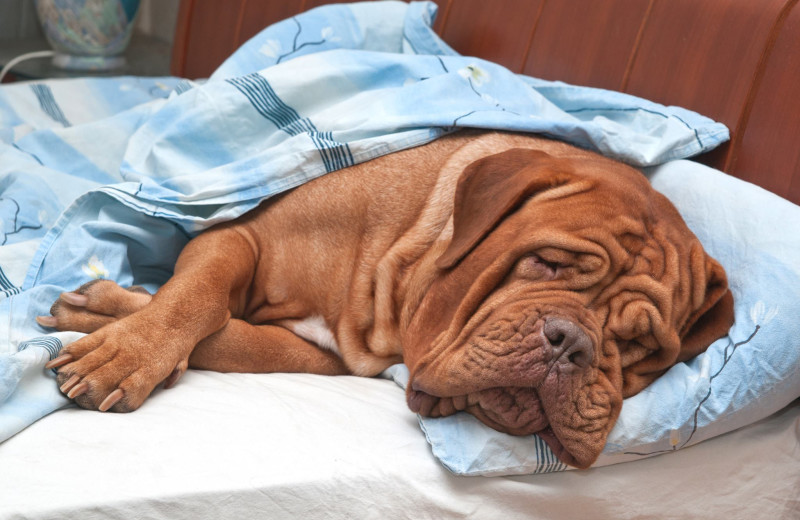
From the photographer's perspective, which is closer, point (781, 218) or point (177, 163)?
point (781, 218)

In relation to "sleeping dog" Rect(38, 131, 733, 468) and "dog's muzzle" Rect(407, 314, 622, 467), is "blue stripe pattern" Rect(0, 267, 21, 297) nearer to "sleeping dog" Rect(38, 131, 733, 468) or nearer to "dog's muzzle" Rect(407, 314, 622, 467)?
"sleeping dog" Rect(38, 131, 733, 468)

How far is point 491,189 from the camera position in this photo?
1591mm

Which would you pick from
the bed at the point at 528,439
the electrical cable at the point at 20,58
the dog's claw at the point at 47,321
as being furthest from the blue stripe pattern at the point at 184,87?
the electrical cable at the point at 20,58

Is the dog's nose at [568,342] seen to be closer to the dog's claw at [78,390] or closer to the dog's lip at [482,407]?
the dog's lip at [482,407]

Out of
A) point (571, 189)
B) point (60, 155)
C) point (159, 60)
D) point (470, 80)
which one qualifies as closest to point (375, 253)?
point (571, 189)

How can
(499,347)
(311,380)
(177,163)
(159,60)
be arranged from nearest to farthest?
1. (499,347)
2. (311,380)
3. (177,163)
4. (159,60)

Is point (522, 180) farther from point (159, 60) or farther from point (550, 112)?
point (159, 60)

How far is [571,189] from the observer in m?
1.56

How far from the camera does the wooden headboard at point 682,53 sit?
1937 millimetres

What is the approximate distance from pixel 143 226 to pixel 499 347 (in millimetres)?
985

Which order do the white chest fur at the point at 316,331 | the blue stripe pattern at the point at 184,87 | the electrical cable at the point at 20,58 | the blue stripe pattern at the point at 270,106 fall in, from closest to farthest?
the white chest fur at the point at 316,331, the blue stripe pattern at the point at 270,106, the blue stripe pattern at the point at 184,87, the electrical cable at the point at 20,58

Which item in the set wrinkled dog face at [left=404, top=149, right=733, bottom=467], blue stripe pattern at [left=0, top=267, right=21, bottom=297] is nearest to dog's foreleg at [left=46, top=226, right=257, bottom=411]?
blue stripe pattern at [left=0, top=267, right=21, bottom=297]

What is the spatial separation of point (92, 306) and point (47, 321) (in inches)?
3.6

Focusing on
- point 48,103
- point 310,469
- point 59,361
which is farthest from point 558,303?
point 48,103
